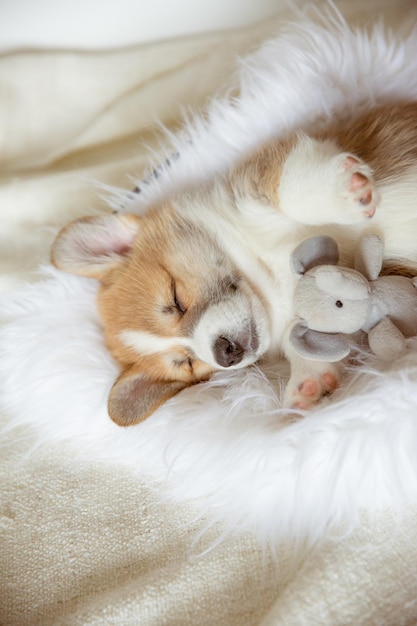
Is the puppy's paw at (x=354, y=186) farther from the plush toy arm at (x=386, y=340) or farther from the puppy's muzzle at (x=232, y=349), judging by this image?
the puppy's muzzle at (x=232, y=349)

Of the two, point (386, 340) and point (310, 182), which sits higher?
point (310, 182)

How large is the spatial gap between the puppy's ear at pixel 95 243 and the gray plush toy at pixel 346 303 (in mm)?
602

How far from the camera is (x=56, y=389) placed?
173 cm

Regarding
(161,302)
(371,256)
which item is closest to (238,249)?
(161,302)

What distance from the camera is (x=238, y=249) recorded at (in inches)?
67.9

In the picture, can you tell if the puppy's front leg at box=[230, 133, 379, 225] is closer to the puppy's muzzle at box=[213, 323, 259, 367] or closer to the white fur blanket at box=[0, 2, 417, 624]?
the white fur blanket at box=[0, 2, 417, 624]

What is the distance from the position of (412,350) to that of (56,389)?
3.32ft

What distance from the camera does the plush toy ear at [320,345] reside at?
1400mm

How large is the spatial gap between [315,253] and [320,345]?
23 cm

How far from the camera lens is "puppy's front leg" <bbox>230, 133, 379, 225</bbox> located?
1.42 m

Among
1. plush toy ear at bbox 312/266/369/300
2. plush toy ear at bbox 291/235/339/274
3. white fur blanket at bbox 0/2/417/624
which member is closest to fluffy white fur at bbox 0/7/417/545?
white fur blanket at bbox 0/2/417/624

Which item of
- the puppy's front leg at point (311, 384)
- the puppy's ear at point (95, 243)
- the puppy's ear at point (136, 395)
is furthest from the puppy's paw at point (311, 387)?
the puppy's ear at point (95, 243)

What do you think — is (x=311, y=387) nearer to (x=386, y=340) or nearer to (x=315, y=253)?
(x=386, y=340)

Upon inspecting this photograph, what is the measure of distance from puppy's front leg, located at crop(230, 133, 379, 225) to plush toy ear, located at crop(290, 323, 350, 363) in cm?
30
